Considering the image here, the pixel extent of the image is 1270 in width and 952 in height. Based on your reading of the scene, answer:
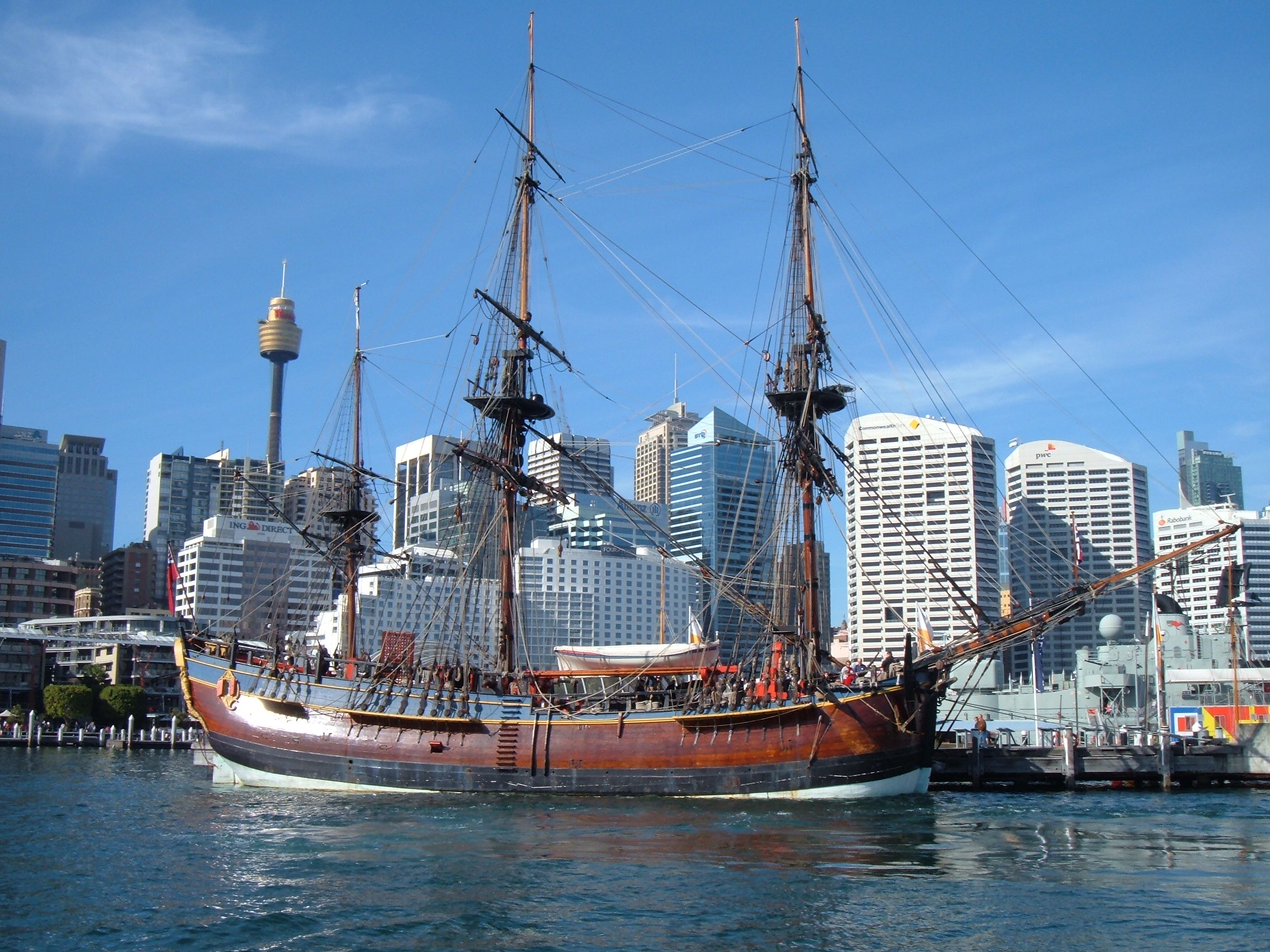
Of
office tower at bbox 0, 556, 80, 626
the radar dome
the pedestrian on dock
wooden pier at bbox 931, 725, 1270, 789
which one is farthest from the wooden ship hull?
office tower at bbox 0, 556, 80, 626

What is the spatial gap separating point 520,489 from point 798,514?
13141 millimetres

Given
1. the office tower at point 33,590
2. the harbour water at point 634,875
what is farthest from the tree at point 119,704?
the harbour water at point 634,875

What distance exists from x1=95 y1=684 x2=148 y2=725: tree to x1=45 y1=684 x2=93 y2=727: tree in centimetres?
184

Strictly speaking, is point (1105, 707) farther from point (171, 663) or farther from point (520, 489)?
point (171, 663)

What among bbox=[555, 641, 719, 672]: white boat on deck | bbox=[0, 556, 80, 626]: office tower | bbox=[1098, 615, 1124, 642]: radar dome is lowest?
bbox=[555, 641, 719, 672]: white boat on deck

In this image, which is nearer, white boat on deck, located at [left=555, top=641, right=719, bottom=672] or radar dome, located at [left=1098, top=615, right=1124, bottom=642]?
white boat on deck, located at [left=555, top=641, right=719, bottom=672]

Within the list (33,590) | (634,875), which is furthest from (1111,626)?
(33,590)

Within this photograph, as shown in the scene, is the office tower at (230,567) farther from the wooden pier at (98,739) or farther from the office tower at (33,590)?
the wooden pier at (98,739)

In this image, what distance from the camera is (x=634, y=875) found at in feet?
94.2

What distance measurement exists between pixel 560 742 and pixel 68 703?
80.2 m

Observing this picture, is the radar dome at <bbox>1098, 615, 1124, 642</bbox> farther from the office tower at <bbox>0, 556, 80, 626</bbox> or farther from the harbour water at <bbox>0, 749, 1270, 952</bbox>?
the office tower at <bbox>0, 556, 80, 626</bbox>

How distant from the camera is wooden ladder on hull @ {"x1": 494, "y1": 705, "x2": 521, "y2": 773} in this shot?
4684 cm

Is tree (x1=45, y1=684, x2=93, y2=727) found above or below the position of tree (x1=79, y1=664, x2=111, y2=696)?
below

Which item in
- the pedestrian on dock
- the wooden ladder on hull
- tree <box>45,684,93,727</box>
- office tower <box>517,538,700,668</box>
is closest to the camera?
the wooden ladder on hull
